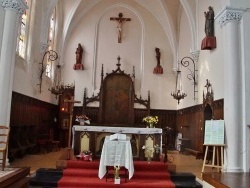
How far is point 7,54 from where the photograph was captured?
8.23m

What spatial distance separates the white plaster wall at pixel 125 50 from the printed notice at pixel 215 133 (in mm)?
7602

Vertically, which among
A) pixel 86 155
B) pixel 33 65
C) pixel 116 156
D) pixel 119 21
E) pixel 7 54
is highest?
pixel 119 21

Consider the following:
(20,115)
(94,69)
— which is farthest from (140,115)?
(20,115)

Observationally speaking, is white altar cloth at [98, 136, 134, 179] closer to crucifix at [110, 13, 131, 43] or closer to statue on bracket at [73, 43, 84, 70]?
statue on bracket at [73, 43, 84, 70]

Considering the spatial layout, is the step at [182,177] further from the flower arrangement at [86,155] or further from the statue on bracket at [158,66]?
the statue on bracket at [158,66]

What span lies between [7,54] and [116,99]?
7.99 metres

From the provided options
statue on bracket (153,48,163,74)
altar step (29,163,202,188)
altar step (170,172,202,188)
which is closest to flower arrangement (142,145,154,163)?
altar step (29,163,202,188)

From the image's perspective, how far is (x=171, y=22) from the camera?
16.4 metres

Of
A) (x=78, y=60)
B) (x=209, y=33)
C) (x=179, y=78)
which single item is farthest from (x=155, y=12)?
(x=209, y=33)

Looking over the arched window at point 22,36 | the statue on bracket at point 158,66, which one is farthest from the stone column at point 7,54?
the statue on bracket at point 158,66

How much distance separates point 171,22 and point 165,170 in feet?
34.6

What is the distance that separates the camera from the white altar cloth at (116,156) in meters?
7.03

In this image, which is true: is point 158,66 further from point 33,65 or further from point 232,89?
point 232,89

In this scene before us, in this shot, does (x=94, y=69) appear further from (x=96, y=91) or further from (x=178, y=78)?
(x=178, y=78)
